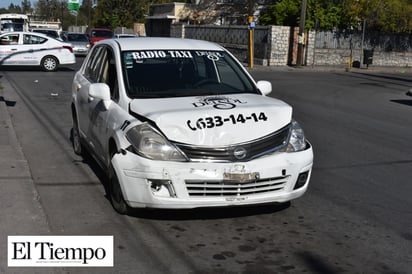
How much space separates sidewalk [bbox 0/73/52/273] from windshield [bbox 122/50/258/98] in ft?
5.03

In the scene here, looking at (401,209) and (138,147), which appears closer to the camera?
(138,147)

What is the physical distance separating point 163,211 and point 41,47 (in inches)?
781

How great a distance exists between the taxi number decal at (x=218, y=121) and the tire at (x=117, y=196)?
92cm

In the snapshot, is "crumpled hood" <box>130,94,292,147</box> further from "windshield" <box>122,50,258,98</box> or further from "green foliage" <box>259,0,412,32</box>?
"green foliage" <box>259,0,412,32</box>

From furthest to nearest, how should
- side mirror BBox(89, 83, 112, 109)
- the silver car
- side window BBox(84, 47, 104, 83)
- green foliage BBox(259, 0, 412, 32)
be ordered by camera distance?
1. green foliage BBox(259, 0, 412, 32)
2. the silver car
3. side window BBox(84, 47, 104, 83)
4. side mirror BBox(89, 83, 112, 109)

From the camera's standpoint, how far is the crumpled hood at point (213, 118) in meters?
5.36

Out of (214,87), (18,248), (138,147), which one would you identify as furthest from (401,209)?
(18,248)

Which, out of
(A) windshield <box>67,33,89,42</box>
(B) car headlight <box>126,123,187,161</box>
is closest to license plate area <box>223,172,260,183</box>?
(B) car headlight <box>126,123,187,161</box>

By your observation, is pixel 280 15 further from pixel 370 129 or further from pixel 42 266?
pixel 42 266

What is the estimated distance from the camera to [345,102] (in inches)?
663

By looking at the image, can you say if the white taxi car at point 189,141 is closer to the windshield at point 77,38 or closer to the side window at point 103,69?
the side window at point 103,69

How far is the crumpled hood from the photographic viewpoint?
211 inches

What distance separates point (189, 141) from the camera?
5316mm

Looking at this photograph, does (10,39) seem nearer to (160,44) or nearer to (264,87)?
(160,44)
